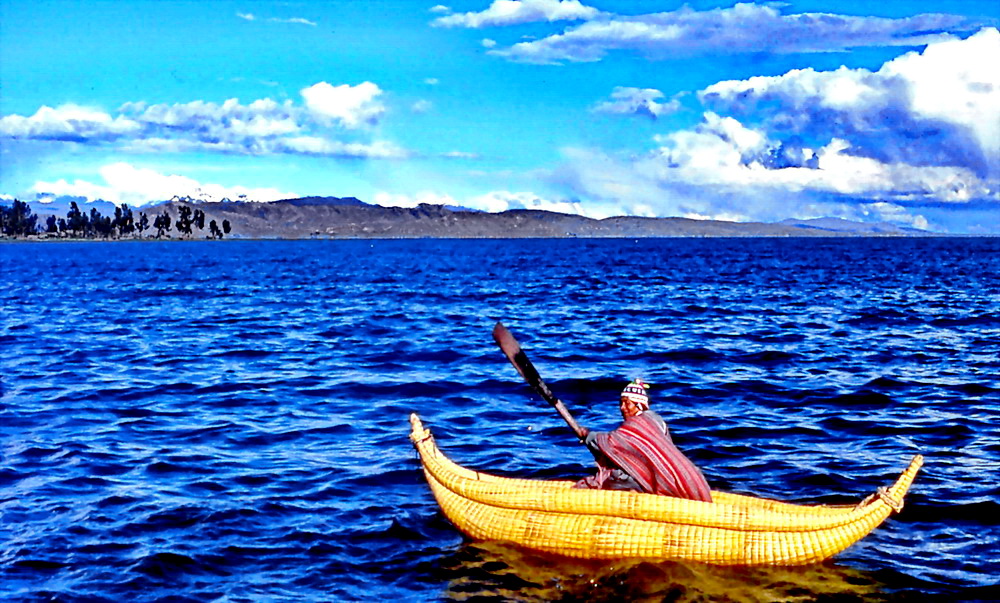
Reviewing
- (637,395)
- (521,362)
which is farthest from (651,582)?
(521,362)

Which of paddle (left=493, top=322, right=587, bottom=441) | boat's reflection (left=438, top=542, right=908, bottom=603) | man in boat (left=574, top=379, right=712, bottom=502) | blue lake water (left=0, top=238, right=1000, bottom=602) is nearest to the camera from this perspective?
boat's reflection (left=438, top=542, right=908, bottom=603)

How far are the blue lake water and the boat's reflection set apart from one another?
0.10 feet

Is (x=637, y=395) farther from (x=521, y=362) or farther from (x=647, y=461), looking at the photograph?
(x=521, y=362)

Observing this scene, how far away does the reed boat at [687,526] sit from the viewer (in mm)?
12148

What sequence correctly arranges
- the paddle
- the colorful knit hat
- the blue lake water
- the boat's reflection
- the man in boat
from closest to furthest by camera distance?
the boat's reflection < the blue lake water < the man in boat < the colorful knit hat < the paddle

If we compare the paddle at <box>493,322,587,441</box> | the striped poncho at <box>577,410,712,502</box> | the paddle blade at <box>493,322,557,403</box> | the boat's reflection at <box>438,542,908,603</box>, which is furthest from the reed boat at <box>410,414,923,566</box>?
the paddle blade at <box>493,322,557,403</box>

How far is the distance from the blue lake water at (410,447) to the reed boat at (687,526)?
0.68 ft

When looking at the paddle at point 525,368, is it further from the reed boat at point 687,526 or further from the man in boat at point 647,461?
the reed boat at point 687,526

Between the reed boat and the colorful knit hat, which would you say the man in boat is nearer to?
the colorful knit hat

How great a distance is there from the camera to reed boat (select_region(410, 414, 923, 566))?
1215cm

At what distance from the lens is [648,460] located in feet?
41.3

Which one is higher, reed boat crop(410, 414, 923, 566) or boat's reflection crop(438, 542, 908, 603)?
reed boat crop(410, 414, 923, 566)

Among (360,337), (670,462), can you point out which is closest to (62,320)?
(360,337)

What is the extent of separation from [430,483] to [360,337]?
24061 mm
